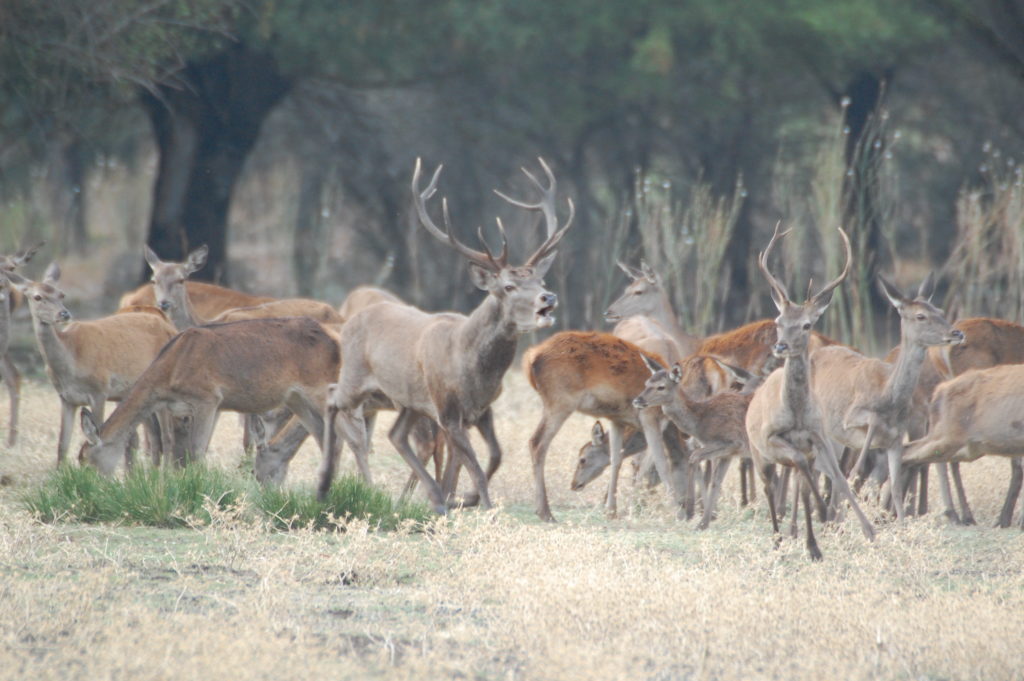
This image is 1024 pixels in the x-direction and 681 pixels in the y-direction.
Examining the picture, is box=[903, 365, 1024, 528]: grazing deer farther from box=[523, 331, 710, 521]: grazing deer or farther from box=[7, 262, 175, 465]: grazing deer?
box=[7, 262, 175, 465]: grazing deer

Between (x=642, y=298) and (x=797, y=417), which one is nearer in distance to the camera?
(x=797, y=417)

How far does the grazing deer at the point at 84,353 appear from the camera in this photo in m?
9.92

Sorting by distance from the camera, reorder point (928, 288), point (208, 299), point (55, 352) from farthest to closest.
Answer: point (208, 299), point (55, 352), point (928, 288)

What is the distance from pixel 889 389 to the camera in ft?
28.5

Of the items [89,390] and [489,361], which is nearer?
[489,361]

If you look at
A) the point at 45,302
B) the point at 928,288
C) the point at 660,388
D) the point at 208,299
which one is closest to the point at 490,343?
the point at 660,388

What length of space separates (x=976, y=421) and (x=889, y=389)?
55 cm

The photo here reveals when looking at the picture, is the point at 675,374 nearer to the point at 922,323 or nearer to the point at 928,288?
the point at 922,323

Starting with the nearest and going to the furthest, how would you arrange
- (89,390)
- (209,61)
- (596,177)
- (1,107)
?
(89,390) → (1,107) → (209,61) → (596,177)

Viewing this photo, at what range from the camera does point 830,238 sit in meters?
12.9

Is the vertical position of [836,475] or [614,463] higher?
[836,475]

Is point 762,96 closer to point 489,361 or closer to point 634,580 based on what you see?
point 489,361

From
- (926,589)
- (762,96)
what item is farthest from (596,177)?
(926,589)

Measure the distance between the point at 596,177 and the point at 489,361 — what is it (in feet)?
44.3
